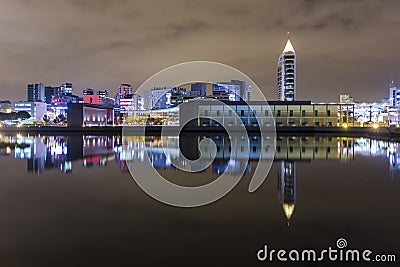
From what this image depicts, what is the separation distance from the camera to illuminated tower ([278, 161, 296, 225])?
657 cm

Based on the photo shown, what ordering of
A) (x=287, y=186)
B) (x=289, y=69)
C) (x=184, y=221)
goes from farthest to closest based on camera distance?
(x=289, y=69) < (x=287, y=186) < (x=184, y=221)

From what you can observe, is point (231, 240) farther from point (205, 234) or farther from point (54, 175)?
point (54, 175)

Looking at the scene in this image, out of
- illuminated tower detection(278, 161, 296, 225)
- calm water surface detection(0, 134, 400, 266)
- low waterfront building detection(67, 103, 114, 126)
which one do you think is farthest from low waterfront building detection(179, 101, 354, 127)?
calm water surface detection(0, 134, 400, 266)

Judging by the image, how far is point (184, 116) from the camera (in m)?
53.5

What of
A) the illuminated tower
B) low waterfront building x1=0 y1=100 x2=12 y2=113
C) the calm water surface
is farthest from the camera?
low waterfront building x1=0 y1=100 x2=12 y2=113

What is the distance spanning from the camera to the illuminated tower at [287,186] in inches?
258

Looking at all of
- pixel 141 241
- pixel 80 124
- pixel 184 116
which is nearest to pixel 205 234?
pixel 141 241

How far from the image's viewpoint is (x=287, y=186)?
8688mm

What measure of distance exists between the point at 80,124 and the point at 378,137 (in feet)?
145

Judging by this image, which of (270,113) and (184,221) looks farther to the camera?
(270,113)

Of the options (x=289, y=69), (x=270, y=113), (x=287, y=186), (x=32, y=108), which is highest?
(x=289, y=69)

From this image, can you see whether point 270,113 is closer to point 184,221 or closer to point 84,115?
point 84,115

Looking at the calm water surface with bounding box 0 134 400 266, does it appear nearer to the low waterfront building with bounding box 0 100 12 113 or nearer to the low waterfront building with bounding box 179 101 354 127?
the low waterfront building with bounding box 179 101 354 127

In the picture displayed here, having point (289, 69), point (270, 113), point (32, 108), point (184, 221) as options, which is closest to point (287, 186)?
point (184, 221)
